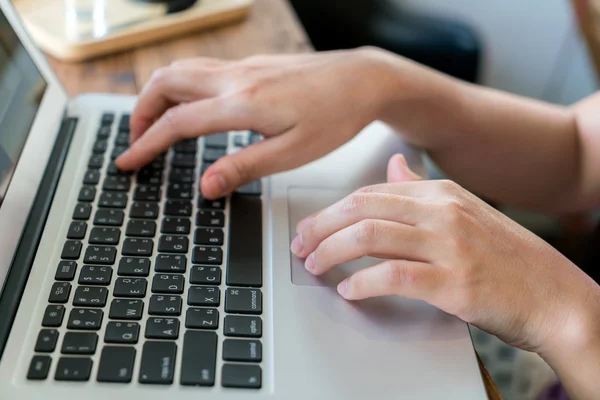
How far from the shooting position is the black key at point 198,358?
420 mm

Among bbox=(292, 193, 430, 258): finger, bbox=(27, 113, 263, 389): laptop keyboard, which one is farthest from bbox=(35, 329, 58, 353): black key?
bbox=(292, 193, 430, 258): finger

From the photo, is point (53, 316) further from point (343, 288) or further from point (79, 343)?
point (343, 288)

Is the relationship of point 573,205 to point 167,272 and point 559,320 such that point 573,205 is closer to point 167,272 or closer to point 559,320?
point 559,320

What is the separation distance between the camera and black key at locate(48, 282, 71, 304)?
0.46 meters

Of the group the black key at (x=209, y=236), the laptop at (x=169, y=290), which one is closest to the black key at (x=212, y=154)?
the laptop at (x=169, y=290)

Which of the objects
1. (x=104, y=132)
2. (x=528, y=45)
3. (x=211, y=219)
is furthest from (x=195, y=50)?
(x=528, y=45)

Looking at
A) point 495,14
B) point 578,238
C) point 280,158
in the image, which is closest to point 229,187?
point 280,158

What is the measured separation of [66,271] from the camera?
48cm

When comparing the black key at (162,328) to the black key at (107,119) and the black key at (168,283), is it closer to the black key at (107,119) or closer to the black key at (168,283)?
the black key at (168,283)

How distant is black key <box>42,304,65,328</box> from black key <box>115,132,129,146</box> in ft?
0.70

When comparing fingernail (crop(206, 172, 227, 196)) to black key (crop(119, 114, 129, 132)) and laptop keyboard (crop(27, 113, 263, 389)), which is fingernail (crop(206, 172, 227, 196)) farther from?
black key (crop(119, 114, 129, 132))

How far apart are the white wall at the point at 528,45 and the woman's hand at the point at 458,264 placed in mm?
1080

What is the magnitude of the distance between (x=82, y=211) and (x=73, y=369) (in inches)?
6.5

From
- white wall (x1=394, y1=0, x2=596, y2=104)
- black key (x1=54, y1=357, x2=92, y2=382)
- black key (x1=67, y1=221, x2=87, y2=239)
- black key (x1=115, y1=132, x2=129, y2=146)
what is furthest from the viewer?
white wall (x1=394, y1=0, x2=596, y2=104)
